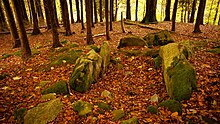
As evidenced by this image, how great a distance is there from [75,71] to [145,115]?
3.46m

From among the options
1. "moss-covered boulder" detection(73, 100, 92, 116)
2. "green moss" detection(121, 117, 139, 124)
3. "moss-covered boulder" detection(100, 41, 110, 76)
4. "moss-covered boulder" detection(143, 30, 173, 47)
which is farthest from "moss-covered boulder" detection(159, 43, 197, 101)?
"moss-covered boulder" detection(143, 30, 173, 47)

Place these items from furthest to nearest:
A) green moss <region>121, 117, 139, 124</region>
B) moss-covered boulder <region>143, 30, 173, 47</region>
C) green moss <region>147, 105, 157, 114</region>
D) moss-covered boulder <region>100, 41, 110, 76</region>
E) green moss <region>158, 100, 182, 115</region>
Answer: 1. moss-covered boulder <region>143, 30, 173, 47</region>
2. moss-covered boulder <region>100, 41, 110, 76</region>
3. green moss <region>147, 105, 157, 114</region>
4. green moss <region>158, 100, 182, 115</region>
5. green moss <region>121, 117, 139, 124</region>

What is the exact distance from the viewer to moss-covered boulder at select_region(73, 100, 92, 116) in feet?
18.0

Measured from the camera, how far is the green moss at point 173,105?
5.21 metres

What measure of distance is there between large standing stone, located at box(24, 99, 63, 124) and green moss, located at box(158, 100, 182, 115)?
12.2 ft

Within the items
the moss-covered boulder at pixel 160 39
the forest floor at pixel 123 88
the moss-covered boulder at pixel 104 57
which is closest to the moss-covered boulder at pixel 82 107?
the forest floor at pixel 123 88

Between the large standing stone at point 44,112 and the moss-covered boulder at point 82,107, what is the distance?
58cm

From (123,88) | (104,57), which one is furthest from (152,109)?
(104,57)

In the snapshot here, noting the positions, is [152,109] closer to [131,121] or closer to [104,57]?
[131,121]

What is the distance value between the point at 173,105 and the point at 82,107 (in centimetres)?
322

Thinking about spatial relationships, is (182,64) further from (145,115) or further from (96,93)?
(96,93)

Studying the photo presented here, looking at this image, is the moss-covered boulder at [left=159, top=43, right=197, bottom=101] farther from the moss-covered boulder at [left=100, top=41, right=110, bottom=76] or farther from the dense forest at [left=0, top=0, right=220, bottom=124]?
the moss-covered boulder at [left=100, top=41, right=110, bottom=76]

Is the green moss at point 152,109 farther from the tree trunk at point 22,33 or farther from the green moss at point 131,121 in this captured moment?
the tree trunk at point 22,33

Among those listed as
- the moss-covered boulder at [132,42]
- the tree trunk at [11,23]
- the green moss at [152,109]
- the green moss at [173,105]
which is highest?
the tree trunk at [11,23]
